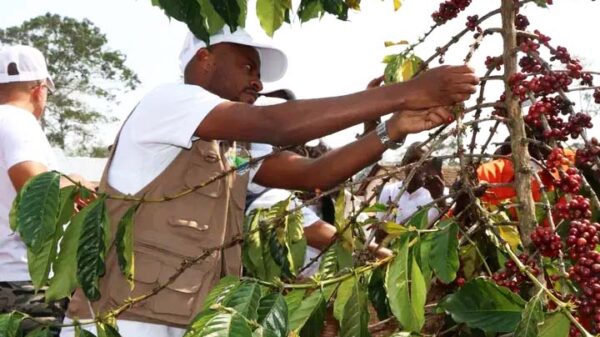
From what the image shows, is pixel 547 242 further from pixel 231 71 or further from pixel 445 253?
pixel 231 71

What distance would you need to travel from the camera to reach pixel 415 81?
1.71 meters

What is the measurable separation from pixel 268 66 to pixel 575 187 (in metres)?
1.23

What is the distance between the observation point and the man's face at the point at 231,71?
2.31 m

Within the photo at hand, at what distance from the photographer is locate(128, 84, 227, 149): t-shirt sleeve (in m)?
1.99

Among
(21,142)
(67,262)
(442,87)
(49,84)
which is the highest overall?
(49,84)

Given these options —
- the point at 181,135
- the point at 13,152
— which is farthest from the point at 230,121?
the point at 13,152

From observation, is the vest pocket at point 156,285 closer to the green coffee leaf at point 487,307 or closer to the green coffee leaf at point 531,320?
the green coffee leaf at point 487,307

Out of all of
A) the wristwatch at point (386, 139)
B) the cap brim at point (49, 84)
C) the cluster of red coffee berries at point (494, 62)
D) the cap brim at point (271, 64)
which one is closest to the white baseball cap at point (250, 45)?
the cap brim at point (271, 64)

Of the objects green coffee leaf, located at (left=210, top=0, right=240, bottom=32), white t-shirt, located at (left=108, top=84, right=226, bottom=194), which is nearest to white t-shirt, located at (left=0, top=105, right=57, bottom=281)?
white t-shirt, located at (left=108, top=84, right=226, bottom=194)

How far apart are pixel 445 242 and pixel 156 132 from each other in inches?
32.8

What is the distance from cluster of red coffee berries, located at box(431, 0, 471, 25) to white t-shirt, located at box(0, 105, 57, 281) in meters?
1.71

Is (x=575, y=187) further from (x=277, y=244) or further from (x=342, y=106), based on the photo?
(x=277, y=244)

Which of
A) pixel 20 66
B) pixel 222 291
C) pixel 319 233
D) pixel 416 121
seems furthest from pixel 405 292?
pixel 20 66

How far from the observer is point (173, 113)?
2029 mm
